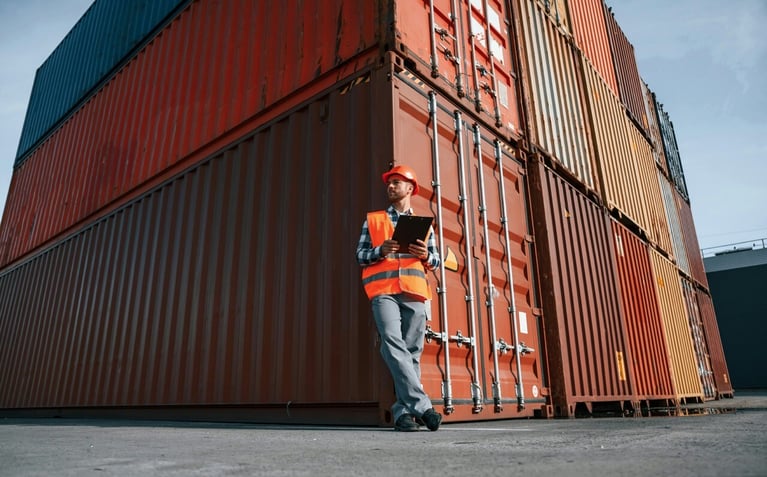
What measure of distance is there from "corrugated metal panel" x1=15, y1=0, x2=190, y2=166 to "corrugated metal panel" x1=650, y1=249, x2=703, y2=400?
30.8 feet

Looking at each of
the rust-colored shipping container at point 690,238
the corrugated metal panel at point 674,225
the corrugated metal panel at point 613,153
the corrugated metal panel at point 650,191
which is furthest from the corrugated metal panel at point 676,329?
the rust-colored shipping container at point 690,238

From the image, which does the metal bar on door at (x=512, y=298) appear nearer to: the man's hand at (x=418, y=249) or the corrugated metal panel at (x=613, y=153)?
the man's hand at (x=418, y=249)

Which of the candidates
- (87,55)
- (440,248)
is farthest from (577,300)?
(87,55)

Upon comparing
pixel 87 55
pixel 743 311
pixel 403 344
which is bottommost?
pixel 403 344

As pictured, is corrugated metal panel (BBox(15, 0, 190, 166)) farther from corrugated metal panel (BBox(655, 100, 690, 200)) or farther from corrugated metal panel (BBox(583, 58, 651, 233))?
corrugated metal panel (BBox(655, 100, 690, 200))

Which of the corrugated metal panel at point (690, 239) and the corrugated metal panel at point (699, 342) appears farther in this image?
the corrugated metal panel at point (690, 239)

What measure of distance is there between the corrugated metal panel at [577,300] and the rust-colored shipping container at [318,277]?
24 centimetres

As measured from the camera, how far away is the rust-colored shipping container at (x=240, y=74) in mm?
5031

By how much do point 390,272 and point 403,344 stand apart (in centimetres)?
49

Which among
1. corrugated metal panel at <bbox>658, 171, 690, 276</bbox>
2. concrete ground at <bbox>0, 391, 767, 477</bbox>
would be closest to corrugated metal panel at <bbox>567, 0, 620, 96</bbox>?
corrugated metal panel at <bbox>658, 171, 690, 276</bbox>

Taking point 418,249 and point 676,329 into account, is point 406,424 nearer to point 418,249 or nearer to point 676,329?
point 418,249

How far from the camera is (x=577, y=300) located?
6332 mm

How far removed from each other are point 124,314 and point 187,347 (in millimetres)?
1874

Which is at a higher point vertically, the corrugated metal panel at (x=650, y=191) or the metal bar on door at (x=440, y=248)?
the corrugated metal panel at (x=650, y=191)
